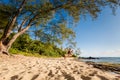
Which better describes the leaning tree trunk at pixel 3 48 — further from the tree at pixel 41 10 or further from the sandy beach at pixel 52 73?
the sandy beach at pixel 52 73

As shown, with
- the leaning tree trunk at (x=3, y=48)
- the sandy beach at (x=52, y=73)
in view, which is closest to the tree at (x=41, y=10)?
the leaning tree trunk at (x=3, y=48)

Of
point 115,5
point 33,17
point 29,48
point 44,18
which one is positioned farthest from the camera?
point 29,48

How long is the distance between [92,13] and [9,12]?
8.37 metres

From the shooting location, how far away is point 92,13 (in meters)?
19.2

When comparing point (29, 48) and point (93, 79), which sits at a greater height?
point (29, 48)

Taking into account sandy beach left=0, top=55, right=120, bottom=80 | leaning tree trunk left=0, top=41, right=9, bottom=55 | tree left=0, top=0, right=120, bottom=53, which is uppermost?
tree left=0, top=0, right=120, bottom=53

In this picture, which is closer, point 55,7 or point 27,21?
point 55,7

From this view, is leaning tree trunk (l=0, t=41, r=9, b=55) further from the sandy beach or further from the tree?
the sandy beach

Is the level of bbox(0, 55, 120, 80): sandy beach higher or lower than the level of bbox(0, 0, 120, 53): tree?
lower

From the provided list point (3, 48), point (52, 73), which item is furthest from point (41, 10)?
point (52, 73)

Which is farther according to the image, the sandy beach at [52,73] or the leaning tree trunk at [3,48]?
the leaning tree trunk at [3,48]

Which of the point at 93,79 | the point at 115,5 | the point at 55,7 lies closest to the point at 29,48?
the point at 55,7

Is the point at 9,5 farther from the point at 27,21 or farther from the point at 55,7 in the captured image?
the point at 55,7

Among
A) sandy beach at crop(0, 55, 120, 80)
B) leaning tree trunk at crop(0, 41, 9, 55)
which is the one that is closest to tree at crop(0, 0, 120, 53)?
leaning tree trunk at crop(0, 41, 9, 55)
